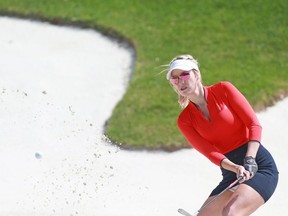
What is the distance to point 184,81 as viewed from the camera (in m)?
6.71

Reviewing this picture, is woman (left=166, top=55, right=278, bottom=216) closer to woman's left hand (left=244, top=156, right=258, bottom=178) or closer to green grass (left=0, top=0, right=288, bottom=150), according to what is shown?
woman's left hand (left=244, top=156, right=258, bottom=178)

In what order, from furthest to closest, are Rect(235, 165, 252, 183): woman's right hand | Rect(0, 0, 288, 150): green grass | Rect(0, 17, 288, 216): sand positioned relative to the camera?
1. Rect(0, 0, 288, 150): green grass
2. Rect(0, 17, 288, 216): sand
3. Rect(235, 165, 252, 183): woman's right hand

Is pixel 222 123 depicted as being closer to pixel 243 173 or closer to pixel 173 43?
pixel 243 173

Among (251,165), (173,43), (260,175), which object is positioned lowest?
(173,43)

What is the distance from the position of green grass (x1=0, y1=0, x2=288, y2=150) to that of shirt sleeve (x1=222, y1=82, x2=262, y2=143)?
3779 millimetres

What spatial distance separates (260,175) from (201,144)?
2.00 feet

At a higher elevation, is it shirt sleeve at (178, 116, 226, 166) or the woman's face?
the woman's face

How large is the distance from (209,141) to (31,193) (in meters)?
3.60

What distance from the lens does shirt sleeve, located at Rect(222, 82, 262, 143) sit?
22.0 feet

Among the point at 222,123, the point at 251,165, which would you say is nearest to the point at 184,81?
the point at 222,123

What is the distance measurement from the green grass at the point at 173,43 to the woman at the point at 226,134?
3.60 m

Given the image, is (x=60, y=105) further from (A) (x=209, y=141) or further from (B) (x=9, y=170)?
(A) (x=209, y=141)

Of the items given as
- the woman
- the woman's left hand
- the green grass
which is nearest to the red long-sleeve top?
the woman

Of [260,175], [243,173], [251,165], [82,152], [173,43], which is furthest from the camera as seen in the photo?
[173,43]
